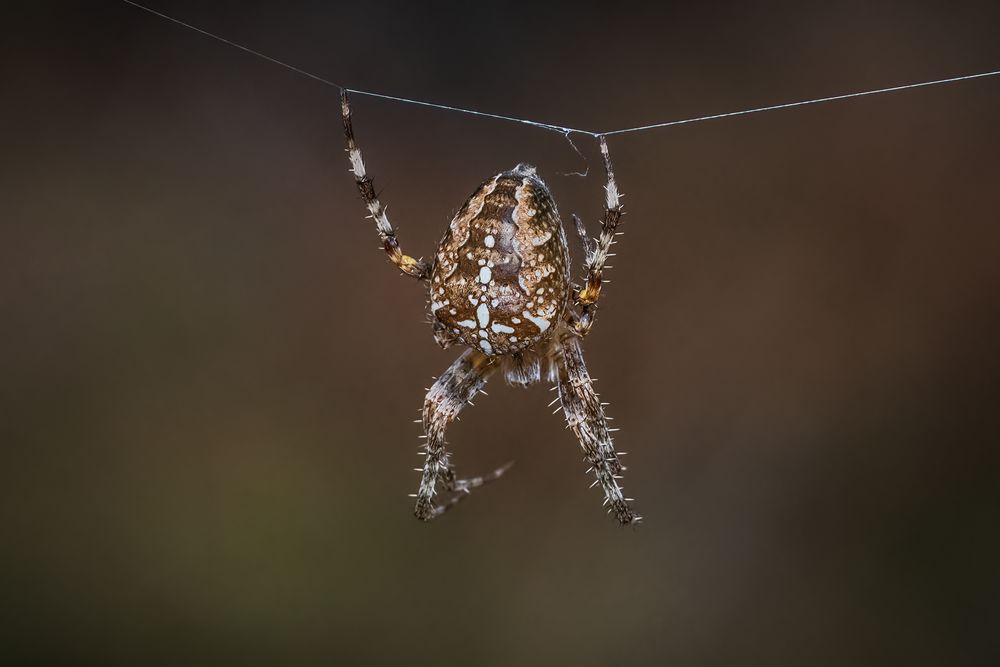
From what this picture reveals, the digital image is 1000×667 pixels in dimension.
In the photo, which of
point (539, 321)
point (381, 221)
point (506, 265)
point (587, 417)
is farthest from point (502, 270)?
point (587, 417)

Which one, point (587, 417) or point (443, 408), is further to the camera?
point (443, 408)

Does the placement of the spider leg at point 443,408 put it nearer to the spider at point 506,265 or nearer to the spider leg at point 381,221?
the spider at point 506,265

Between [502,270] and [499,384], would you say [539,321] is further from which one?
[499,384]

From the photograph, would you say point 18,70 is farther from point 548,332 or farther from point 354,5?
point 548,332

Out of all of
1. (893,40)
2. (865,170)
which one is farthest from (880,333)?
(893,40)

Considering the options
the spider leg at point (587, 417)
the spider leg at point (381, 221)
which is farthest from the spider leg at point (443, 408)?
the spider leg at point (381, 221)
